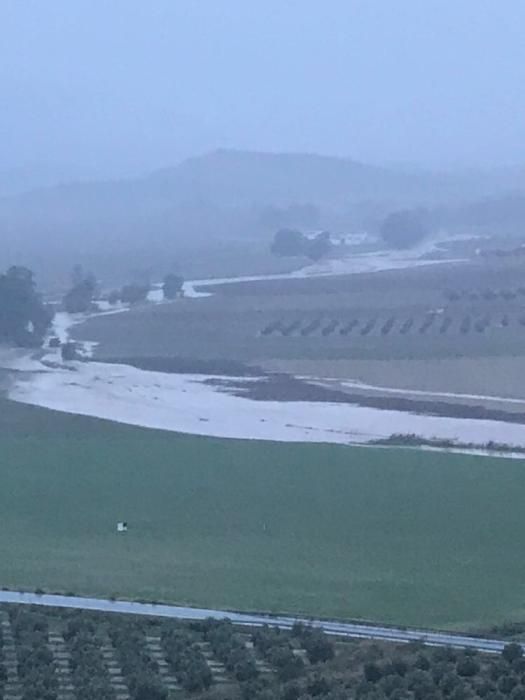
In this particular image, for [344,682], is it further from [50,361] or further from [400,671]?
[50,361]

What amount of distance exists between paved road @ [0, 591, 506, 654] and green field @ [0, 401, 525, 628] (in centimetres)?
28

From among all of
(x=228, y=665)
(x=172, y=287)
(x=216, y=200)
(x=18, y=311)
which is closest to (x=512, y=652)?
(x=228, y=665)

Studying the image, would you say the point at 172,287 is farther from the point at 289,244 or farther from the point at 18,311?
the point at 289,244

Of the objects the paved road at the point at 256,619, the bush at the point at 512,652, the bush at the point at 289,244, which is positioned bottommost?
the paved road at the point at 256,619

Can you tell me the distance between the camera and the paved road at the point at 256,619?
1336 cm

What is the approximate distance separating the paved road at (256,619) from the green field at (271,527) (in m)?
0.28

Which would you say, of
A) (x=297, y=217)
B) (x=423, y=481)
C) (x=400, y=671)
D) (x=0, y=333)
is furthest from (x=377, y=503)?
(x=297, y=217)

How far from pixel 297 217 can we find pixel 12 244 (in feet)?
40.0

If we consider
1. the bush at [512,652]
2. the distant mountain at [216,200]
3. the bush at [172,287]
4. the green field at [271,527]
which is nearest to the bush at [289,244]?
the distant mountain at [216,200]

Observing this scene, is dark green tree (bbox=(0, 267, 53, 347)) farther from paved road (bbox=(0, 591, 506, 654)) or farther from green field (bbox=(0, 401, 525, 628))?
paved road (bbox=(0, 591, 506, 654))

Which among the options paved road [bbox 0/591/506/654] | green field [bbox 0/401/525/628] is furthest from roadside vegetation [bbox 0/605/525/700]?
green field [bbox 0/401/525/628]

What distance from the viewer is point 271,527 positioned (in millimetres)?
17328

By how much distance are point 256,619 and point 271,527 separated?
10.6 feet

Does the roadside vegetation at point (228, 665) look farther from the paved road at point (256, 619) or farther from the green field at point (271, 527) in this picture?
the green field at point (271, 527)
